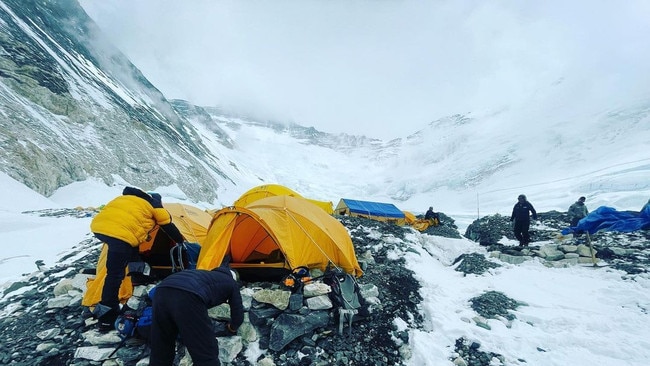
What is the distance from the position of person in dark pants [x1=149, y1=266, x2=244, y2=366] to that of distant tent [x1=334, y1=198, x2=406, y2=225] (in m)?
22.5

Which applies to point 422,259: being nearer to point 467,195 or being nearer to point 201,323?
point 201,323

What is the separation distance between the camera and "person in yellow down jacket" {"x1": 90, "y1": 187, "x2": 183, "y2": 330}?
4688mm

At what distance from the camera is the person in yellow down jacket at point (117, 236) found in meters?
4.69

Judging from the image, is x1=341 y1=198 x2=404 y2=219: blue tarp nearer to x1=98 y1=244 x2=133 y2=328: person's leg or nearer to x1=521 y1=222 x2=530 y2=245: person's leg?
x1=521 y1=222 x2=530 y2=245: person's leg

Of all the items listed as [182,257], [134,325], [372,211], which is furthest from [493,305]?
[372,211]

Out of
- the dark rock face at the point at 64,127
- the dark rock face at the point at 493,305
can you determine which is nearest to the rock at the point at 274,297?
the dark rock face at the point at 493,305

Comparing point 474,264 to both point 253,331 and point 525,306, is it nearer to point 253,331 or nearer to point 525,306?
point 525,306

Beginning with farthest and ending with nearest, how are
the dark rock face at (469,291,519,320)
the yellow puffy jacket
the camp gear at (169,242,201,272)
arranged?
the dark rock face at (469,291,519,320) → the camp gear at (169,242,201,272) → the yellow puffy jacket

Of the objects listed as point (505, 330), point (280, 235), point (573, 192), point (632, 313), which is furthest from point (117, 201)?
point (573, 192)

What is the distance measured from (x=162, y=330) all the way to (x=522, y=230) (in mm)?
13203

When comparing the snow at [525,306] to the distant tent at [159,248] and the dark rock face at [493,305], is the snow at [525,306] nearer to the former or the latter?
the dark rock face at [493,305]

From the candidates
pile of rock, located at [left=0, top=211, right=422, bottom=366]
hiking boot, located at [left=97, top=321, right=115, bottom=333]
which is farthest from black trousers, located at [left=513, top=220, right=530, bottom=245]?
hiking boot, located at [left=97, top=321, right=115, bottom=333]

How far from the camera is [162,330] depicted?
3391mm

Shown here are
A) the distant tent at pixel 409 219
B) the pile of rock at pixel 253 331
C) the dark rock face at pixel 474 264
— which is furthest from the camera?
the distant tent at pixel 409 219
